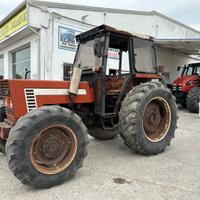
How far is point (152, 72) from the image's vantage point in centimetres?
474

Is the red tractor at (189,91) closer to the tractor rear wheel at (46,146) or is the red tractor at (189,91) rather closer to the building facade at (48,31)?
the building facade at (48,31)

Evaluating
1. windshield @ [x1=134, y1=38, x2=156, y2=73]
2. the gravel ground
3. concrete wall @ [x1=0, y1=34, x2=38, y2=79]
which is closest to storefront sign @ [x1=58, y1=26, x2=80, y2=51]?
concrete wall @ [x1=0, y1=34, x2=38, y2=79]

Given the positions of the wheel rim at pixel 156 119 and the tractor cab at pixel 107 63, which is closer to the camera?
the tractor cab at pixel 107 63

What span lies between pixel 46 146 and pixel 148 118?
2.02m

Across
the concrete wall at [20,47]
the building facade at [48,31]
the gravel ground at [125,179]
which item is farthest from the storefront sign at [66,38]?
the gravel ground at [125,179]

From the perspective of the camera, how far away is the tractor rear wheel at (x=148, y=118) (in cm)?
388

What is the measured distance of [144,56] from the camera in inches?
181

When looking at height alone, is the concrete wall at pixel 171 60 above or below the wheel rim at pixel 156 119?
above

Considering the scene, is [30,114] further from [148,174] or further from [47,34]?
[47,34]

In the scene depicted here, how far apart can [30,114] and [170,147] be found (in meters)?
3.05

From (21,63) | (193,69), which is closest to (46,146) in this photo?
(21,63)

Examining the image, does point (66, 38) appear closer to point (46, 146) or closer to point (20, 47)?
point (20, 47)

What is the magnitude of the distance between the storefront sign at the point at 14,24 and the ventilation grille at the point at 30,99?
295 inches

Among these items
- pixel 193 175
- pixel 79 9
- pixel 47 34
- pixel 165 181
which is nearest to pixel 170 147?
pixel 193 175
